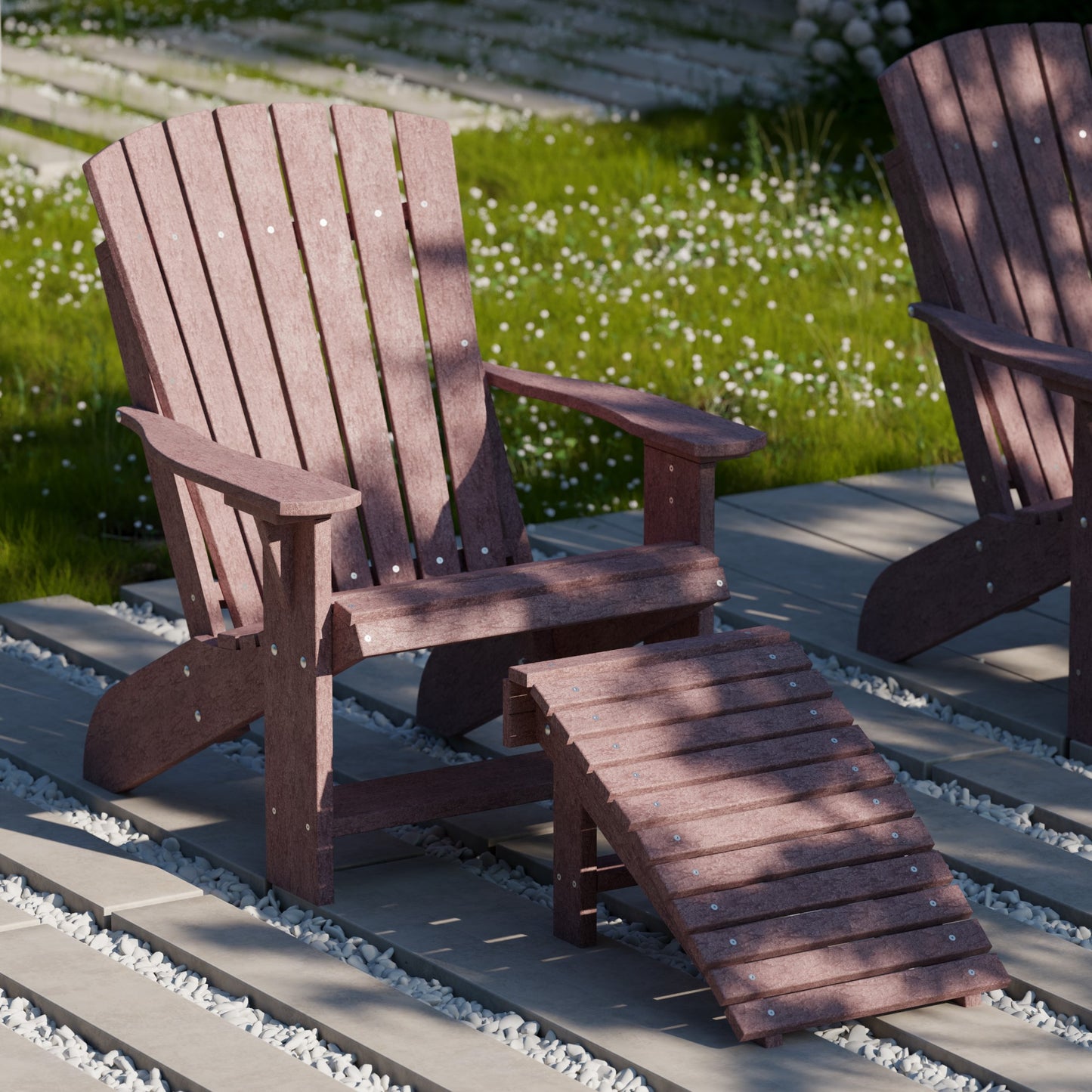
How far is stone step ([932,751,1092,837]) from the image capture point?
3510 millimetres

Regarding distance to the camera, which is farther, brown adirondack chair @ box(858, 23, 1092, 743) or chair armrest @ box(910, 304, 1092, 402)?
brown adirondack chair @ box(858, 23, 1092, 743)

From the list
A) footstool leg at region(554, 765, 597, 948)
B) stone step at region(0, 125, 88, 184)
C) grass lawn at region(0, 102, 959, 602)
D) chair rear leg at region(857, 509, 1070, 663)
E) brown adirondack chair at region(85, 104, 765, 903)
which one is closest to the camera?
footstool leg at region(554, 765, 597, 948)

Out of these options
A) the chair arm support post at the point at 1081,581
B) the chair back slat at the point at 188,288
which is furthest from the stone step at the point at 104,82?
the chair arm support post at the point at 1081,581

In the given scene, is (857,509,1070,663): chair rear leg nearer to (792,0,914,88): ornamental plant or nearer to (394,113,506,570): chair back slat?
(394,113,506,570): chair back slat

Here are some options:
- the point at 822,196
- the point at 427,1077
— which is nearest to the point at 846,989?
the point at 427,1077

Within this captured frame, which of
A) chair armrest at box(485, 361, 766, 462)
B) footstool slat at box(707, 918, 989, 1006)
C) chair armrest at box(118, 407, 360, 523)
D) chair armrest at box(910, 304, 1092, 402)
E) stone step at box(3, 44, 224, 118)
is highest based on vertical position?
stone step at box(3, 44, 224, 118)

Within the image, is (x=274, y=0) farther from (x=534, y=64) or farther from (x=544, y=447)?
(x=544, y=447)

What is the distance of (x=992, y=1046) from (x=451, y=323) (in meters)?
1.67

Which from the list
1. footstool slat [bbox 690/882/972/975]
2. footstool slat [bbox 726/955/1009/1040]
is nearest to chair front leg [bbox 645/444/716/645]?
footstool slat [bbox 690/882/972/975]

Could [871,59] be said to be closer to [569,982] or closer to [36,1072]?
[569,982]

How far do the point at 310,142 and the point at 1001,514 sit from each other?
154 cm

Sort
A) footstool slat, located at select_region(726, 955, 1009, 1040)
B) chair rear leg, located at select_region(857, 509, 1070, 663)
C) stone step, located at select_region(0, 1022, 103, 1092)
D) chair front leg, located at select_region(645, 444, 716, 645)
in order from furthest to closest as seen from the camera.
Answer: chair rear leg, located at select_region(857, 509, 1070, 663) → chair front leg, located at select_region(645, 444, 716, 645) → footstool slat, located at select_region(726, 955, 1009, 1040) → stone step, located at select_region(0, 1022, 103, 1092)

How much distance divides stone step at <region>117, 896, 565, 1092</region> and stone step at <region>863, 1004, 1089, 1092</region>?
52 cm

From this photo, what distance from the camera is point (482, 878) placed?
3281mm
